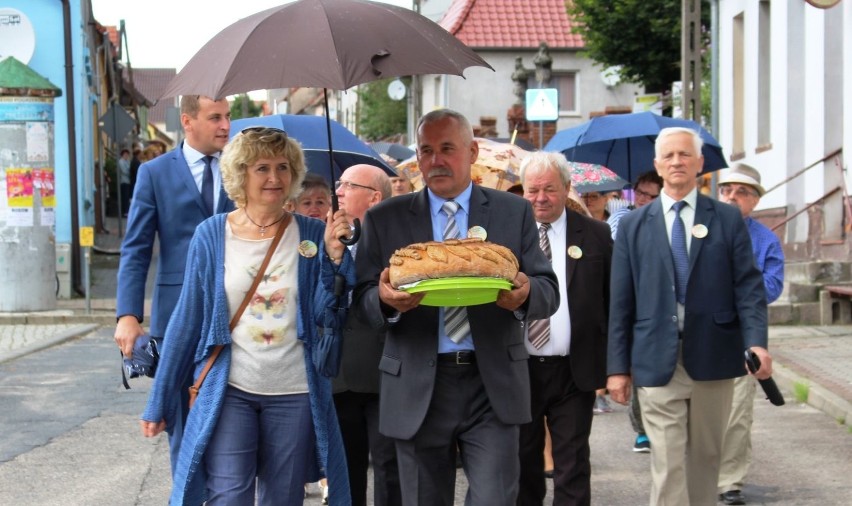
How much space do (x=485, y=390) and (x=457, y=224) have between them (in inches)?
26.5

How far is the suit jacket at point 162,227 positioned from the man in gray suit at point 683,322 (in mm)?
1984

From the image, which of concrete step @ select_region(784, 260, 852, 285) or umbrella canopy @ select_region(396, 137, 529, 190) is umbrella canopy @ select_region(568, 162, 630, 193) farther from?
concrete step @ select_region(784, 260, 852, 285)

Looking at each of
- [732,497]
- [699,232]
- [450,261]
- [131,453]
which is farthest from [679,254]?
[131,453]

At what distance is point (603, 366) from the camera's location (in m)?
7.05

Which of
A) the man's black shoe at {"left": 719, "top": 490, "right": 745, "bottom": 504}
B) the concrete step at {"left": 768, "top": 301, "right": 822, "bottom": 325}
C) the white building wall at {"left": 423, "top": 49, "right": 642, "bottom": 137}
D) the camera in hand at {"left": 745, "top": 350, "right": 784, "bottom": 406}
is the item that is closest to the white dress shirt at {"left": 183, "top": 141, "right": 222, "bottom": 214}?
the camera in hand at {"left": 745, "top": 350, "right": 784, "bottom": 406}

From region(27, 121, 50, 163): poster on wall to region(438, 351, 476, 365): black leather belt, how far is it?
52.9 ft

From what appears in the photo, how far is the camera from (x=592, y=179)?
11109mm

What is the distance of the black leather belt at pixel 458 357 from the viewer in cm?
539

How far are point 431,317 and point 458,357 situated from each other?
7.2 inches

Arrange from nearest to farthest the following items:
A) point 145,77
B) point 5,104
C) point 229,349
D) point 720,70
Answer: point 229,349
point 5,104
point 720,70
point 145,77

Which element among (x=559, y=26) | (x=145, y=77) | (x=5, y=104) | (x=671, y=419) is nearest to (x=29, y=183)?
(x=5, y=104)

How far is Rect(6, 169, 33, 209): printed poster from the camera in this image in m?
20.3

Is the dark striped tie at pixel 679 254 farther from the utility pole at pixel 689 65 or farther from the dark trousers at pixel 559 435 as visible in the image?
the utility pole at pixel 689 65

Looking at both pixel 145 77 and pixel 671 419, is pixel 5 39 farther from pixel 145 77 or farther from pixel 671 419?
pixel 145 77
